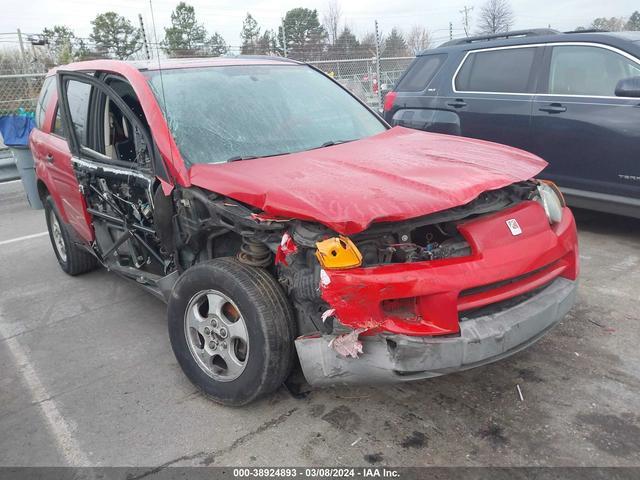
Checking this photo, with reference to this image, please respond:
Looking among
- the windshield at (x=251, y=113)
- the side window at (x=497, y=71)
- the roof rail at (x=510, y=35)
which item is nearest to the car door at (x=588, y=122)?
the side window at (x=497, y=71)

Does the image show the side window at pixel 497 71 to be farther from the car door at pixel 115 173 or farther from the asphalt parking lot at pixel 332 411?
the car door at pixel 115 173

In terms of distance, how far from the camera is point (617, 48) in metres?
4.91

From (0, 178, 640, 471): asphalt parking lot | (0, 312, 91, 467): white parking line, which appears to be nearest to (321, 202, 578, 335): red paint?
(0, 178, 640, 471): asphalt parking lot

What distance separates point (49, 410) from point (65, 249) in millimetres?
2327

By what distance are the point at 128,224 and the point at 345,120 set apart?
1676mm

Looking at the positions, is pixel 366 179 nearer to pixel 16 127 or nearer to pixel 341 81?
pixel 16 127

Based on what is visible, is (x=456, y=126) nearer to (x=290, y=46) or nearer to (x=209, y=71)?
Result: (x=209, y=71)

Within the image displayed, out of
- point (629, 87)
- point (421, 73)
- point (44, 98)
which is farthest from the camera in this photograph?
point (421, 73)

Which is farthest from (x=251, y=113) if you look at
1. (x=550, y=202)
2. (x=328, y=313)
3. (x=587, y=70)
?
(x=587, y=70)

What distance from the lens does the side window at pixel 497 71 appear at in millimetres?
5617

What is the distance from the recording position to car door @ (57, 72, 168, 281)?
11.4 feet

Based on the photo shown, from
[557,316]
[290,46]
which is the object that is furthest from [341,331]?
[290,46]

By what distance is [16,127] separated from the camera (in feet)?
26.2

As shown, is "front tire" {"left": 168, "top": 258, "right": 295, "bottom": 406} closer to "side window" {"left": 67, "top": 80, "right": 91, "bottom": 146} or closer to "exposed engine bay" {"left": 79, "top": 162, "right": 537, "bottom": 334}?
"exposed engine bay" {"left": 79, "top": 162, "right": 537, "bottom": 334}
